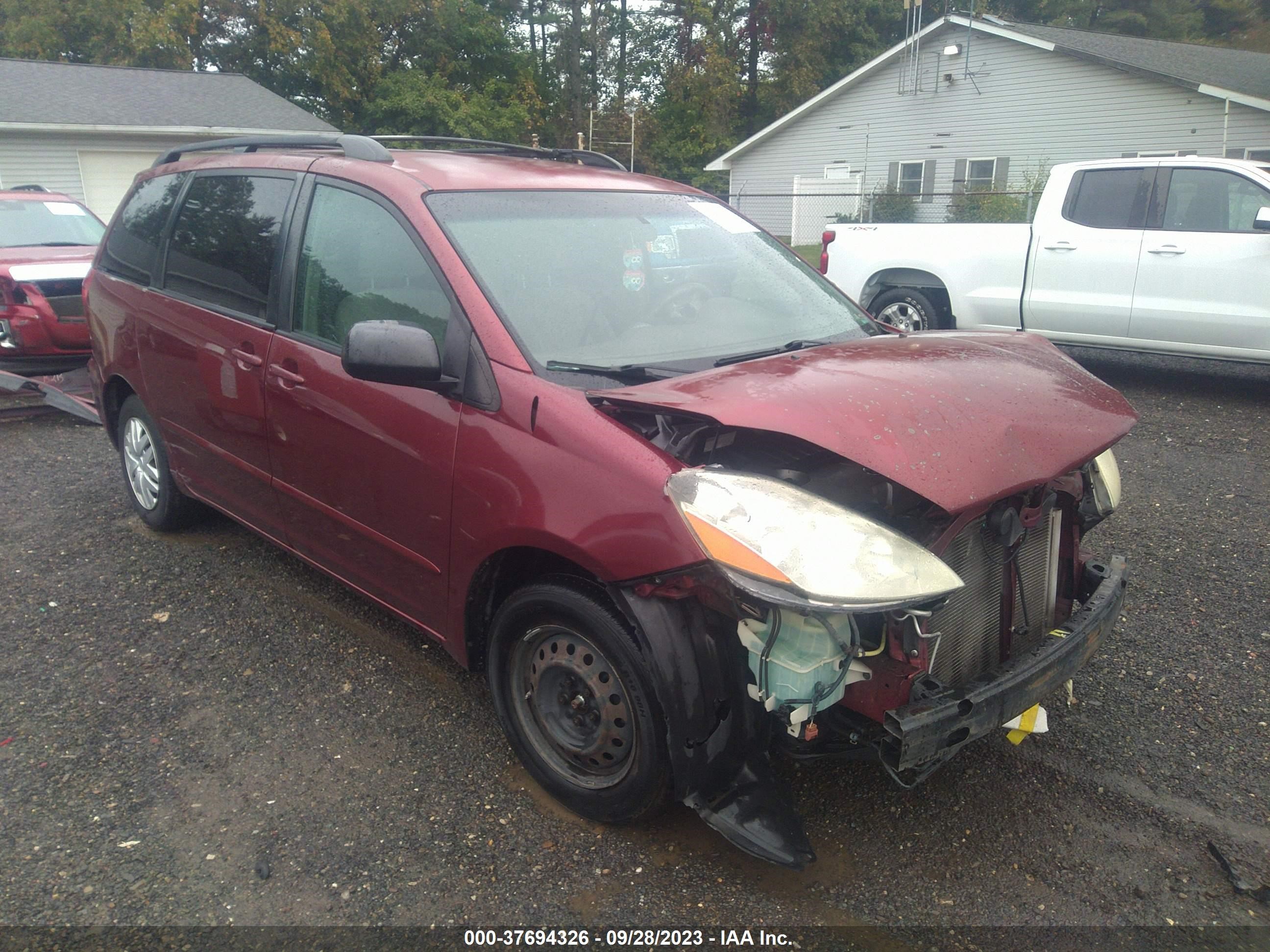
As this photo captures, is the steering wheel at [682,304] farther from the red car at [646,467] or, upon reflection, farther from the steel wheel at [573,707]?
the steel wheel at [573,707]

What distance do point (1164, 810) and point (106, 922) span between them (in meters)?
2.98

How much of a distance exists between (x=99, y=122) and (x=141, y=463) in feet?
64.3

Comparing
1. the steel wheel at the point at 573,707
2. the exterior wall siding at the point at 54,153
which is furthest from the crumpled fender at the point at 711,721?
the exterior wall siding at the point at 54,153

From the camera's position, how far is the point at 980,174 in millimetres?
24438

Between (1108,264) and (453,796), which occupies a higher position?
(1108,264)

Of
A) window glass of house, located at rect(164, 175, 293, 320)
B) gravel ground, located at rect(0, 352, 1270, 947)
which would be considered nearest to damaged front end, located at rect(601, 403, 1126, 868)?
gravel ground, located at rect(0, 352, 1270, 947)

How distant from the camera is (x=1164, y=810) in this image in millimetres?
2869

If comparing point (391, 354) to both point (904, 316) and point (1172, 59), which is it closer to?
point (904, 316)

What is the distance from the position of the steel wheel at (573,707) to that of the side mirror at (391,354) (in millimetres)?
830

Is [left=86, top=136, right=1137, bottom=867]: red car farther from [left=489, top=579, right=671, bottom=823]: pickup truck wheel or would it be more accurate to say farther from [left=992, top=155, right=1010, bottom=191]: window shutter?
[left=992, top=155, right=1010, bottom=191]: window shutter

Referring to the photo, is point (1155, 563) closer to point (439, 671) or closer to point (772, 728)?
point (772, 728)

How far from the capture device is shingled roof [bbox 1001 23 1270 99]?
20031 millimetres

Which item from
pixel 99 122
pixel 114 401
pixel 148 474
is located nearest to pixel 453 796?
pixel 148 474

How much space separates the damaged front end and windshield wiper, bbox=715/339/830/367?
0.49 metres
